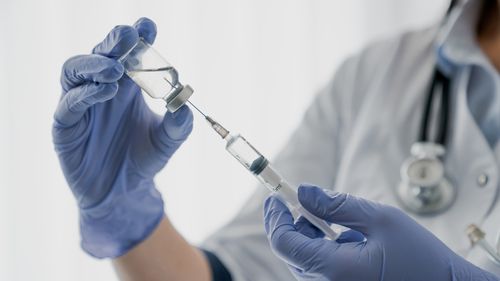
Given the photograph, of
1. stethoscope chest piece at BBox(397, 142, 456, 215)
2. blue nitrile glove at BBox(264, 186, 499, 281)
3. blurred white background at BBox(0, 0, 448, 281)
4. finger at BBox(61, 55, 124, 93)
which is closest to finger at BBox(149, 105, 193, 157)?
finger at BBox(61, 55, 124, 93)

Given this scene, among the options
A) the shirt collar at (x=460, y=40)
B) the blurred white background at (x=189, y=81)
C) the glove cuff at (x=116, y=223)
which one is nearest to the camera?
the glove cuff at (x=116, y=223)

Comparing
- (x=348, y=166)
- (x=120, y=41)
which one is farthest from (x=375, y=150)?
(x=120, y=41)

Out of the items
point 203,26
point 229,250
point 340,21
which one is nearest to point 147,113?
point 229,250

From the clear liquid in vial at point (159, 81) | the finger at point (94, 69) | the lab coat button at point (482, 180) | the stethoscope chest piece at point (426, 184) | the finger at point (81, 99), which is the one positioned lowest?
the lab coat button at point (482, 180)

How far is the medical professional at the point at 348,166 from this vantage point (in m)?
0.95

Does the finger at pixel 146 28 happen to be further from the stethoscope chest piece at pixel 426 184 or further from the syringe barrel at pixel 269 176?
the stethoscope chest piece at pixel 426 184

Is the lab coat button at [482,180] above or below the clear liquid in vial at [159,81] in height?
below

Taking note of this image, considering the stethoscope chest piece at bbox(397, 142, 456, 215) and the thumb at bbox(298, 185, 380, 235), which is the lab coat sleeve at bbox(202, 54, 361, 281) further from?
the thumb at bbox(298, 185, 380, 235)

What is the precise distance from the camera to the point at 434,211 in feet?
4.18

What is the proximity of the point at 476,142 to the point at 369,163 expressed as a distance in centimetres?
20

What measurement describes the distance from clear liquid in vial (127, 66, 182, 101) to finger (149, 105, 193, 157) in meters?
0.05

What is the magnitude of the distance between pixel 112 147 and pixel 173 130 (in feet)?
0.41

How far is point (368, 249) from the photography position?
3.08 ft

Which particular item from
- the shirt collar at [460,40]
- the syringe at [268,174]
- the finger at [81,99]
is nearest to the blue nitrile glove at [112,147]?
the finger at [81,99]
